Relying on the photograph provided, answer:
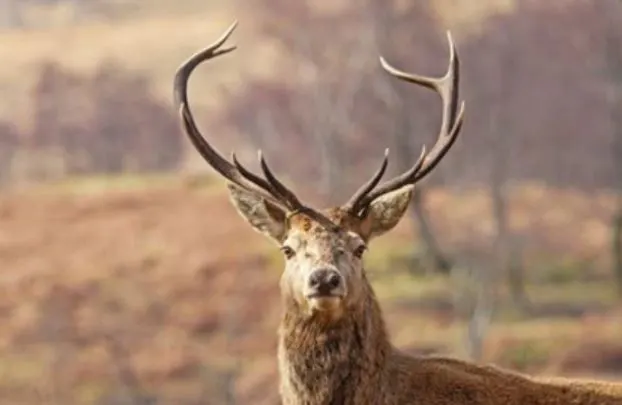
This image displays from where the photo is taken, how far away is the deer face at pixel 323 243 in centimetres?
1012

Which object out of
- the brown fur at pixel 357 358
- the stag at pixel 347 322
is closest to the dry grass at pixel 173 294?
Result: the stag at pixel 347 322

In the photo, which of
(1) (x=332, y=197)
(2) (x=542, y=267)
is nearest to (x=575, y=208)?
(2) (x=542, y=267)

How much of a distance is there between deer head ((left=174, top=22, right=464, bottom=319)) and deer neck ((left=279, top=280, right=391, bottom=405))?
0.12 metres

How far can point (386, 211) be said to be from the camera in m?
11.1

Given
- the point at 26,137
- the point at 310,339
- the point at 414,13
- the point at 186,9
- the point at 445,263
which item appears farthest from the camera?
the point at 186,9

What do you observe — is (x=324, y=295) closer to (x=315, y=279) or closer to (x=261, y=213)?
(x=315, y=279)

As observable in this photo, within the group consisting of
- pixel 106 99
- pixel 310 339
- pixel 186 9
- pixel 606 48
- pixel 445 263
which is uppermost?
pixel 186 9

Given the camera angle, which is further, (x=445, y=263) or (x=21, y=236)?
(x=21, y=236)

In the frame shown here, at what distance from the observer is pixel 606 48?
47844mm

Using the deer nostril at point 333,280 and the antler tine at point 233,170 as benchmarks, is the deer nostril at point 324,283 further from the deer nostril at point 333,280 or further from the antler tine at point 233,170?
the antler tine at point 233,170

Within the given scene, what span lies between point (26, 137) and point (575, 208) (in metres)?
24.4

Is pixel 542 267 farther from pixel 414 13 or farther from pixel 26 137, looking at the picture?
pixel 26 137

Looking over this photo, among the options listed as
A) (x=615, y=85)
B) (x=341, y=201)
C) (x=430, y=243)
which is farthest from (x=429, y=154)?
(x=615, y=85)

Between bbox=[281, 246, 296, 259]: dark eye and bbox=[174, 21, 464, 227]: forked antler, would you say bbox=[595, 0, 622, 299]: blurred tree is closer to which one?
bbox=[174, 21, 464, 227]: forked antler
